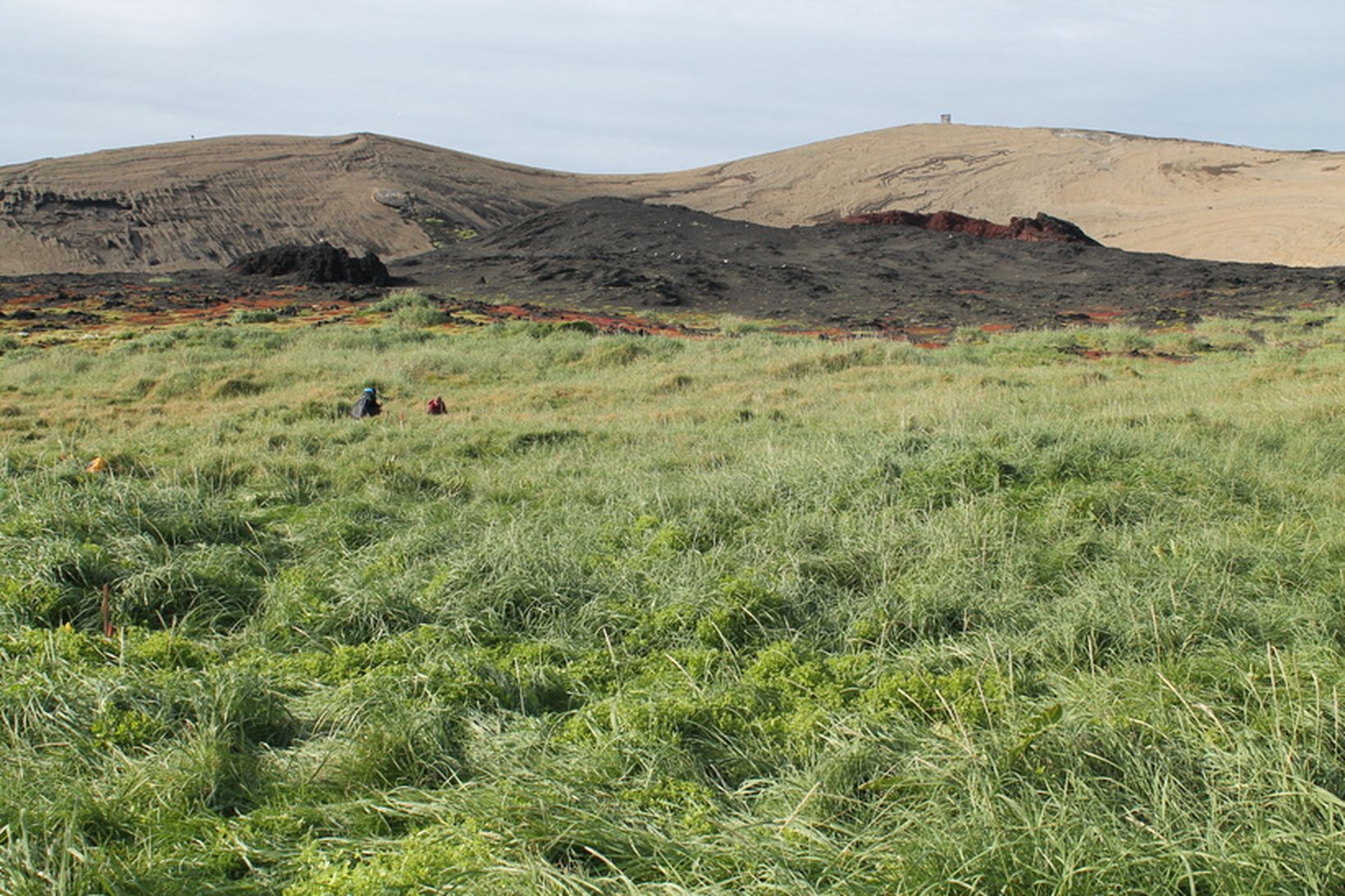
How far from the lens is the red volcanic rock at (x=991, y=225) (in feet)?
123

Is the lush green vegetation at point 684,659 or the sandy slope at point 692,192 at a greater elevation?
the sandy slope at point 692,192

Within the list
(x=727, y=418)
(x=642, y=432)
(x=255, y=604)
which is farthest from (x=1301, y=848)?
(x=727, y=418)

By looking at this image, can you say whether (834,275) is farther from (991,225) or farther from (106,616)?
(106,616)

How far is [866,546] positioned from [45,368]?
1249 cm

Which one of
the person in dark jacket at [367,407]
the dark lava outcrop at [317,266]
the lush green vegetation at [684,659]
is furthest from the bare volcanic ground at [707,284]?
the lush green vegetation at [684,659]

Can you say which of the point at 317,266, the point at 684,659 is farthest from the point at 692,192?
the point at 684,659

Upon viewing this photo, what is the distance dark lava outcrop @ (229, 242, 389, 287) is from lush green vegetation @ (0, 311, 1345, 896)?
21.8 m

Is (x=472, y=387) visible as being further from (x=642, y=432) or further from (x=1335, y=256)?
(x=1335, y=256)

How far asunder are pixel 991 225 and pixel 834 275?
12102 millimetres

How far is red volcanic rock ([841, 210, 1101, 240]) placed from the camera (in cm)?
3759

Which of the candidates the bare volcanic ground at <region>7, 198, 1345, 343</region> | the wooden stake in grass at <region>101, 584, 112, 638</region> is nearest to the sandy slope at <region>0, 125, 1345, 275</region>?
the bare volcanic ground at <region>7, 198, 1345, 343</region>

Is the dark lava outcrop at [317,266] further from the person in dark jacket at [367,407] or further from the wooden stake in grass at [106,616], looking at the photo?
the wooden stake in grass at [106,616]

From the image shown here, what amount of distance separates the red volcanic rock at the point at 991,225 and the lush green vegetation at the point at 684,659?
30749mm

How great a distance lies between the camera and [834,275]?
30.6 metres
